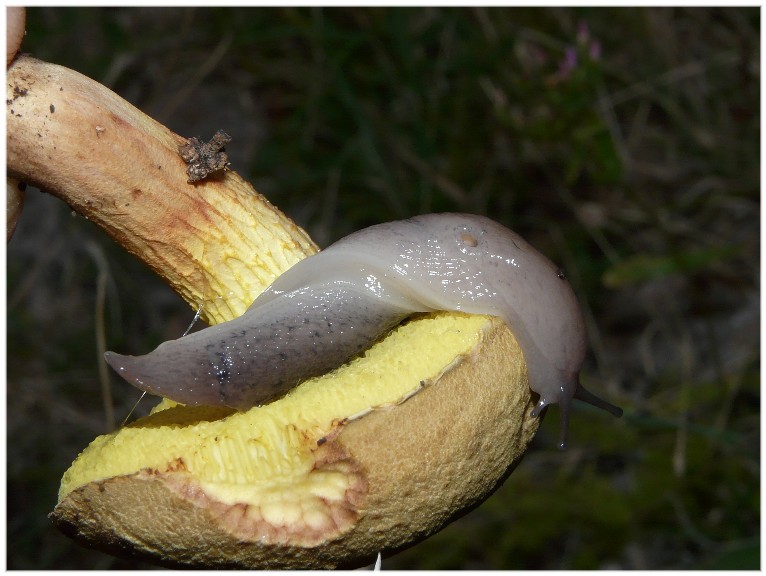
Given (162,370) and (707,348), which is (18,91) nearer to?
(162,370)

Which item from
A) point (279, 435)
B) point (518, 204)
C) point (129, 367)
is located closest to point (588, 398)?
point (279, 435)

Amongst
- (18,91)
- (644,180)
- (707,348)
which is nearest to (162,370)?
(18,91)

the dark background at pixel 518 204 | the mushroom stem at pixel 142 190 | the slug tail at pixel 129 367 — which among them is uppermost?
the mushroom stem at pixel 142 190

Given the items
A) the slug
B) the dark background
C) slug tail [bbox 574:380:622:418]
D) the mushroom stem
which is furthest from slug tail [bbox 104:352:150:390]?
the dark background

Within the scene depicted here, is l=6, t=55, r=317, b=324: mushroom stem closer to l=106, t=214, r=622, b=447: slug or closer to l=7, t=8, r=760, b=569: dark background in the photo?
l=106, t=214, r=622, b=447: slug

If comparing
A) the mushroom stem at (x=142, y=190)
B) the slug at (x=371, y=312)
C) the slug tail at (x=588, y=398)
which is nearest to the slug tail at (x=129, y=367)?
the slug at (x=371, y=312)

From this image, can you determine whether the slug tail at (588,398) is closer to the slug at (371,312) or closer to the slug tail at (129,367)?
the slug at (371,312)

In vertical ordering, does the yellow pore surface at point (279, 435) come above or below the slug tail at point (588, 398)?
above
